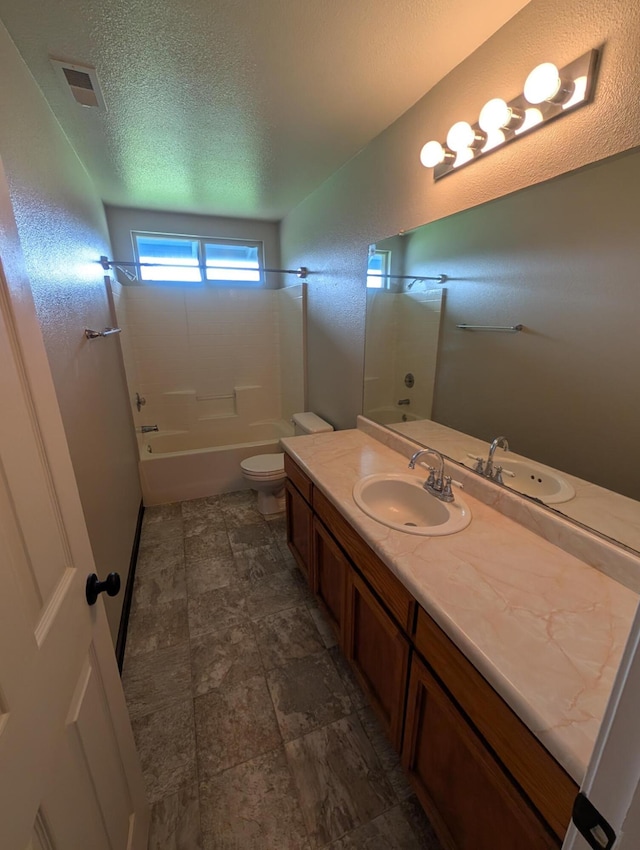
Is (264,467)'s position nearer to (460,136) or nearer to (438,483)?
(438,483)

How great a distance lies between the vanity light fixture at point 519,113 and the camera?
3.15 ft

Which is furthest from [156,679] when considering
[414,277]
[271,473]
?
[414,277]

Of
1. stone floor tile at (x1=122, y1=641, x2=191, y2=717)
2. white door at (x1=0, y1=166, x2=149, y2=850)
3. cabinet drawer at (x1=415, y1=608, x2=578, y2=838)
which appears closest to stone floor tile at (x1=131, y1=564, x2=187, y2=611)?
stone floor tile at (x1=122, y1=641, x2=191, y2=717)

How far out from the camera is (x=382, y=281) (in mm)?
1928

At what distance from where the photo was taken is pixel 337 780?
118 centimetres

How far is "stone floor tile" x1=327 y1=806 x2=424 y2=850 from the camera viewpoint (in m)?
1.03

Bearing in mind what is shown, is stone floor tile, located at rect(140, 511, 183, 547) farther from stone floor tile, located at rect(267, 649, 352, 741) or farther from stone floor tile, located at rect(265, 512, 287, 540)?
stone floor tile, located at rect(267, 649, 352, 741)

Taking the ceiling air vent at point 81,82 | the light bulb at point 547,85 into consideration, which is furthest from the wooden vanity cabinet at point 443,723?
the ceiling air vent at point 81,82

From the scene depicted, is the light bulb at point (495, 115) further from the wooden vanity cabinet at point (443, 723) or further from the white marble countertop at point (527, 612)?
the wooden vanity cabinet at point (443, 723)

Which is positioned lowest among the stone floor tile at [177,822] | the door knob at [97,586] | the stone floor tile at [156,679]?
the stone floor tile at [156,679]

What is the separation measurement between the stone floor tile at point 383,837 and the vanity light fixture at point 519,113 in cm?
219

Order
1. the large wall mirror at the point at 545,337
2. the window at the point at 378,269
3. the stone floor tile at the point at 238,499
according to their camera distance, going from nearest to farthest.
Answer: the large wall mirror at the point at 545,337, the window at the point at 378,269, the stone floor tile at the point at 238,499

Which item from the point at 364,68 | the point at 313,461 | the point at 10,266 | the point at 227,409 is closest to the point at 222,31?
the point at 364,68

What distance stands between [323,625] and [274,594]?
1.13ft
